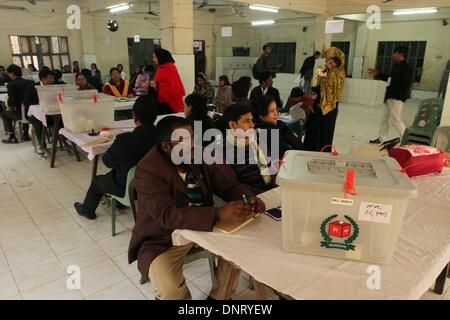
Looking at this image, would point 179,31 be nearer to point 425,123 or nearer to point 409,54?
point 425,123

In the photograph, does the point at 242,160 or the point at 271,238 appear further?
the point at 242,160

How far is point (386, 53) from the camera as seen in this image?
11867 mm

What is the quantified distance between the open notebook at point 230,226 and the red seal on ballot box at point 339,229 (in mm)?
389

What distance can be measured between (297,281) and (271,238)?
253 millimetres

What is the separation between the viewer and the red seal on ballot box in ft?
3.73

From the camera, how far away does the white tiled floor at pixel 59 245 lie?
7.14 ft

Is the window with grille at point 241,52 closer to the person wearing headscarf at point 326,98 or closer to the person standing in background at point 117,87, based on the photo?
the person standing in background at point 117,87

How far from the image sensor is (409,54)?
37.8 ft

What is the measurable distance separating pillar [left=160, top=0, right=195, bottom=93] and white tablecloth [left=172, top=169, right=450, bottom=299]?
15.5ft

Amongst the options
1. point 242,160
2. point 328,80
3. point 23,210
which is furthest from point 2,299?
point 328,80

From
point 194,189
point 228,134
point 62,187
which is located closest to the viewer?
point 194,189

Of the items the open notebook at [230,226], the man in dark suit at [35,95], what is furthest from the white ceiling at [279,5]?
the open notebook at [230,226]

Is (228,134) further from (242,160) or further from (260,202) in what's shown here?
(260,202)

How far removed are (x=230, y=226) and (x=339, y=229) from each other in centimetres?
45
